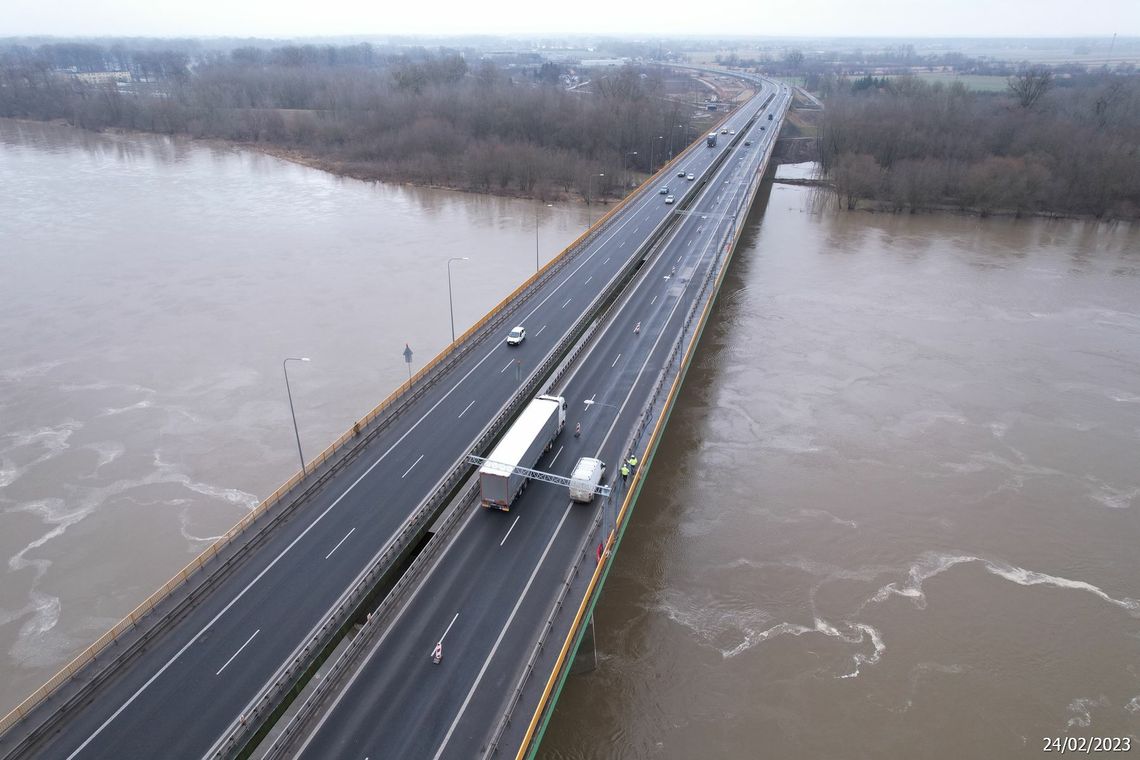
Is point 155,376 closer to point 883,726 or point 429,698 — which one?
point 429,698

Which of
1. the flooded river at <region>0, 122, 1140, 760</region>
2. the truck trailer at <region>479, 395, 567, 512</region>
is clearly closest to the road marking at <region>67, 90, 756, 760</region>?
the truck trailer at <region>479, 395, 567, 512</region>

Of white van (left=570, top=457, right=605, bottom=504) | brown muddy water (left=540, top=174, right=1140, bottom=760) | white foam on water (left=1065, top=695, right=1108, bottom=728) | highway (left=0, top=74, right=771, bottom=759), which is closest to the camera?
highway (left=0, top=74, right=771, bottom=759)

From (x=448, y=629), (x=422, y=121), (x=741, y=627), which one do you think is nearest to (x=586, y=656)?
(x=448, y=629)

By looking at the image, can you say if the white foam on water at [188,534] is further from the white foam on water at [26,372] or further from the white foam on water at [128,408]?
the white foam on water at [26,372]

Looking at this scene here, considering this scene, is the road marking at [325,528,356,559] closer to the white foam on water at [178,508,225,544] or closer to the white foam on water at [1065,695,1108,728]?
the white foam on water at [178,508,225,544]

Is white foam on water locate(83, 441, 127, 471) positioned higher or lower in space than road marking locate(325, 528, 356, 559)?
lower

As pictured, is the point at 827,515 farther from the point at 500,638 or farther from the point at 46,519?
the point at 46,519
